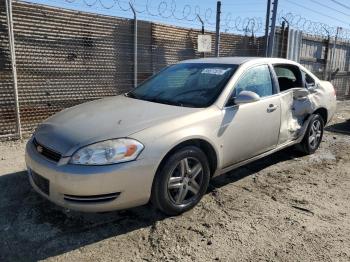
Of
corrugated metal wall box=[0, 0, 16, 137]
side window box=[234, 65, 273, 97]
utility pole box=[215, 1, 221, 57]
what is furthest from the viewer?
utility pole box=[215, 1, 221, 57]

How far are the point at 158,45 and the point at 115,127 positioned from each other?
17.5 feet

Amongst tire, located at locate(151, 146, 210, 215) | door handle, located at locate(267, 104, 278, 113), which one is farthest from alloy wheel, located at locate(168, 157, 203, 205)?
door handle, located at locate(267, 104, 278, 113)

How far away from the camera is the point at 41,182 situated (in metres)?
3.27

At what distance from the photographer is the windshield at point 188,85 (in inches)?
156

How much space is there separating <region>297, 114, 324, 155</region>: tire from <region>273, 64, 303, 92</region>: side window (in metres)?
0.62

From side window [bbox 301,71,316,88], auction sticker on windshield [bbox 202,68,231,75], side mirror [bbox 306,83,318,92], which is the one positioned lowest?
side mirror [bbox 306,83,318,92]

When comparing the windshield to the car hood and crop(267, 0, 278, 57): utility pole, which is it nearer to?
the car hood

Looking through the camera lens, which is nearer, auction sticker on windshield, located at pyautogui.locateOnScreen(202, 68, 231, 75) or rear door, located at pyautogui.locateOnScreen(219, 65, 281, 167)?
rear door, located at pyautogui.locateOnScreen(219, 65, 281, 167)

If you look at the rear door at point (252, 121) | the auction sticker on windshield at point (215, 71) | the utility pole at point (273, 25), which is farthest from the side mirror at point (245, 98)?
the utility pole at point (273, 25)

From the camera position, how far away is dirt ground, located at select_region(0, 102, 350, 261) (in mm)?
2980

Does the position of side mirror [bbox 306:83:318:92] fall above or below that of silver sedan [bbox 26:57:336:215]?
above

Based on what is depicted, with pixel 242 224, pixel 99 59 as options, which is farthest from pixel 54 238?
pixel 99 59

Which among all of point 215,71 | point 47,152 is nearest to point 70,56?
point 215,71

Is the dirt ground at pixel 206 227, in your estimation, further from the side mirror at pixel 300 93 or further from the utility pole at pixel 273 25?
the utility pole at pixel 273 25
